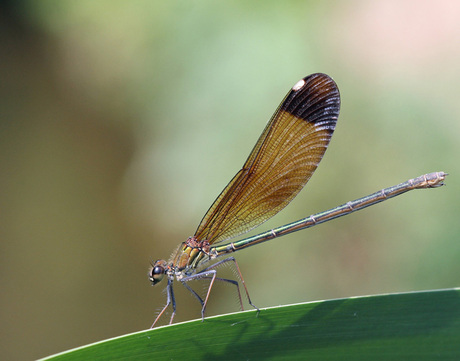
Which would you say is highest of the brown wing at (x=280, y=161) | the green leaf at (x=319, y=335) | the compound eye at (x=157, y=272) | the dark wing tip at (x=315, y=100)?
the dark wing tip at (x=315, y=100)

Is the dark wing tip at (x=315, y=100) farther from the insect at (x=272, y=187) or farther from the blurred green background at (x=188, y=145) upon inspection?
the blurred green background at (x=188, y=145)

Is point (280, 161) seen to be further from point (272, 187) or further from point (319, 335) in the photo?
point (319, 335)

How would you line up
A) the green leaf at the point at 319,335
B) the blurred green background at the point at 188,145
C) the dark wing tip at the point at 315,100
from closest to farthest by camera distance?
the green leaf at the point at 319,335, the dark wing tip at the point at 315,100, the blurred green background at the point at 188,145

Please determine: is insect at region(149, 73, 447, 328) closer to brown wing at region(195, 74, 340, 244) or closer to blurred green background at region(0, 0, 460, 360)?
brown wing at region(195, 74, 340, 244)

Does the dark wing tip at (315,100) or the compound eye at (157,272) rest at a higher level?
the dark wing tip at (315,100)

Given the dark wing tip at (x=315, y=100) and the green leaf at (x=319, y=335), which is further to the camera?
the dark wing tip at (x=315, y=100)

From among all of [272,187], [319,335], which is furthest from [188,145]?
[319,335]

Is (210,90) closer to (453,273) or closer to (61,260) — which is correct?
(61,260)

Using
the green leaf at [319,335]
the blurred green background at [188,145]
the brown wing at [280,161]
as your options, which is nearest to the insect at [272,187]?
the brown wing at [280,161]
